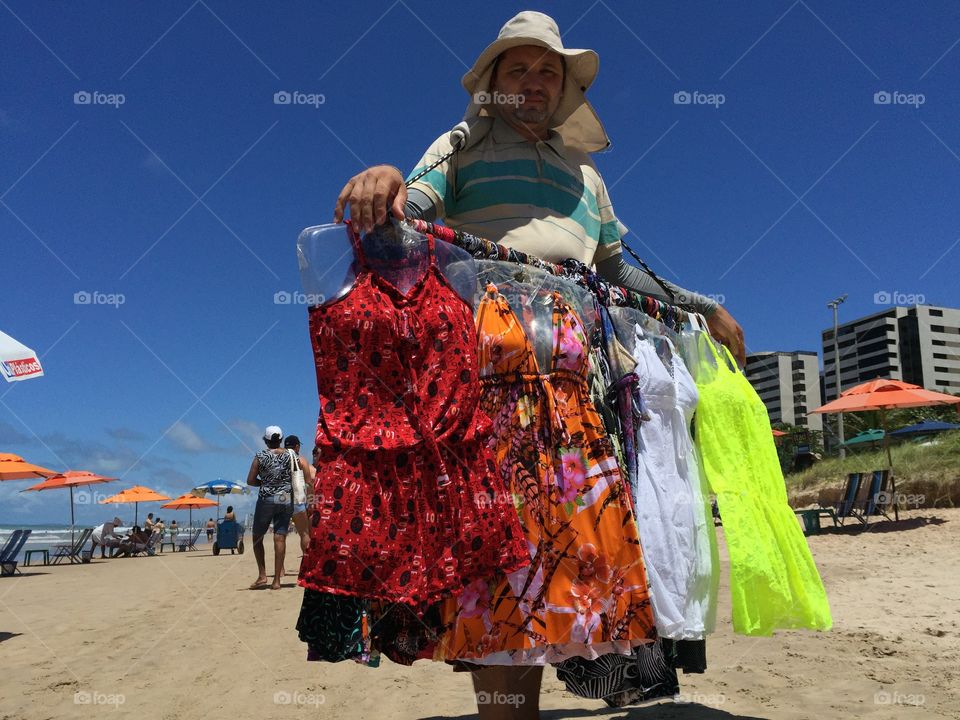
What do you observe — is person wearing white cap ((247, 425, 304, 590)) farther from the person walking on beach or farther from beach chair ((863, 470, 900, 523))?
beach chair ((863, 470, 900, 523))

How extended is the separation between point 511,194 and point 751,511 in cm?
147

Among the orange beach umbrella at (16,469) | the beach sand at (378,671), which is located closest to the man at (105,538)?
the orange beach umbrella at (16,469)

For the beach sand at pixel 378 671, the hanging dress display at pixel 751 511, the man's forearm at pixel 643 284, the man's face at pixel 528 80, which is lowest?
the beach sand at pixel 378 671

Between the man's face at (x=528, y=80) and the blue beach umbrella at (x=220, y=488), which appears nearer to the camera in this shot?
the man's face at (x=528, y=80)

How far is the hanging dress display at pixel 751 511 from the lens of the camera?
92.0 inches

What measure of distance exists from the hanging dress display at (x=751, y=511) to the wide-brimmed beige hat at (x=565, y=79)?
1001mm

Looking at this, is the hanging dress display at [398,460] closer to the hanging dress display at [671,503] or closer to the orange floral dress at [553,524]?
the orange floral dress at [553,524]

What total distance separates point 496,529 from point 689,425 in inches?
47.9

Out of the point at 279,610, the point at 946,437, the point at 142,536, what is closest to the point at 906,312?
the point at 946,437

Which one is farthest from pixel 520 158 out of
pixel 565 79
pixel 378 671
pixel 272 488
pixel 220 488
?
pixel 220 488

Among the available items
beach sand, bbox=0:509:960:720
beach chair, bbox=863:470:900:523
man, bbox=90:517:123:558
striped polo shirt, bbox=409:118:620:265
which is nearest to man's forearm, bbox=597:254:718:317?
striped polo shirt, bbox=409:118:620:265

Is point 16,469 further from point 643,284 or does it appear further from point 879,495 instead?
point 879,495

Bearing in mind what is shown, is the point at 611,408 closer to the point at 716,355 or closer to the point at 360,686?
the point at 716,355

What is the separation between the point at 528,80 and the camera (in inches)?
95.0
